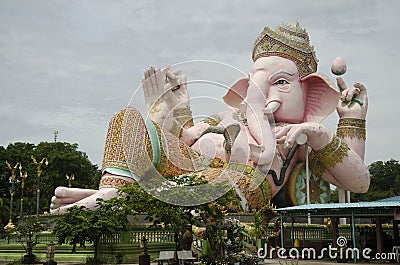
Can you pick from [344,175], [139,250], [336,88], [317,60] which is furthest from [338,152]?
[139,250]

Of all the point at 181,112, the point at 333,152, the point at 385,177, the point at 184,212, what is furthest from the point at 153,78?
the point at 385,177

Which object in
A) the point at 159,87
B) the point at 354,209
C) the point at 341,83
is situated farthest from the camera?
the point at 341,83

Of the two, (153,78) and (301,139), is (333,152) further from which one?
(153,78)

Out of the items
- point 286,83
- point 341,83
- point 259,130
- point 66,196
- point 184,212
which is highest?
point 341,83

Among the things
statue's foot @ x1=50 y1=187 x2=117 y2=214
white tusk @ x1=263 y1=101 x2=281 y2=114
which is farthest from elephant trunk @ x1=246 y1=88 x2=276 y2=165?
statue's foot @ x1=50 y1=187 x2=117 y2=214

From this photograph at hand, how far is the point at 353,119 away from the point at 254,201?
718 centimetres

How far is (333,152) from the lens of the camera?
24234 mm

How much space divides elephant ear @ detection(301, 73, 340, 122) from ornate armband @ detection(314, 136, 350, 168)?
222cm

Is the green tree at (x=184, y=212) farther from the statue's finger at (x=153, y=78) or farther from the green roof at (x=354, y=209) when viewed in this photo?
the statue's finger at (x=153, y=78)

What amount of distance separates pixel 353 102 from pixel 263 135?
6.03m

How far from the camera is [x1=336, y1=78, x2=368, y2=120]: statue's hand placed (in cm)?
2609

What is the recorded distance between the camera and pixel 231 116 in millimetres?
19906

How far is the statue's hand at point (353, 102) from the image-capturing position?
26.1 meters

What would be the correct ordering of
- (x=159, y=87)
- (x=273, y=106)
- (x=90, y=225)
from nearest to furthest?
(x=90, y=225), (x=159, y=87), (x=273, y=106)
